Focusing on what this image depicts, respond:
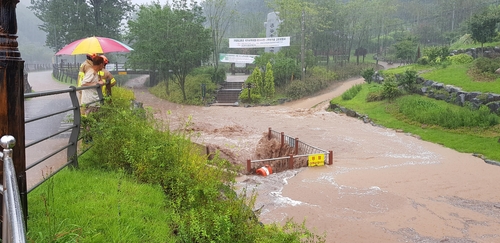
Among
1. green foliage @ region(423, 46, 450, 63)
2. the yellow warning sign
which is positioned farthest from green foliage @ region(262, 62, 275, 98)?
the yellow warning sign

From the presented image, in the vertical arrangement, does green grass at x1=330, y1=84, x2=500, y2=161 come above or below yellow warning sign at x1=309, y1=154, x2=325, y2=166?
above

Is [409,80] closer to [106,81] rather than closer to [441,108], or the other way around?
[441,108]

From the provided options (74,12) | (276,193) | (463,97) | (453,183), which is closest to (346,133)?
(463,97)

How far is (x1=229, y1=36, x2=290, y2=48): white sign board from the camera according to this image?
93.9 ft

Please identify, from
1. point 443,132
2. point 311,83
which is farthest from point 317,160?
point 311,83

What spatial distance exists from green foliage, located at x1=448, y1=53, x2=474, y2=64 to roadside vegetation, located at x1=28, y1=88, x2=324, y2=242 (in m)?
18.7

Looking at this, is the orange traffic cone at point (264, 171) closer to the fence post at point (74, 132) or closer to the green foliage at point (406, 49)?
the fence post at point (74, 132)

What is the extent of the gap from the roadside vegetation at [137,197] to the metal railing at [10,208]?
923 mm

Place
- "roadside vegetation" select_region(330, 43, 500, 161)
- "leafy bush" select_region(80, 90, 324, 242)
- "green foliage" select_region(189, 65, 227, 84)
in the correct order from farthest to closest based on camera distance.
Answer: "green foliage" select_region(189, 65, 227, 84) → "roadside vegetation" select_region(330, 43, 500, 161) → "leafy bush" select_region(80, 90, 324, 242)

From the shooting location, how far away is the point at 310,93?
25.8 metres

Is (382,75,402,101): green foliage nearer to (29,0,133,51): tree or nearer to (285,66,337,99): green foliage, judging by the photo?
(285,66,337,99): green foliage

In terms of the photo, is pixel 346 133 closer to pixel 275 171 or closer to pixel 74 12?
pixel 275 171

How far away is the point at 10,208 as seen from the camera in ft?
4.67

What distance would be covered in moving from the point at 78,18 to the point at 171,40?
8219mm
